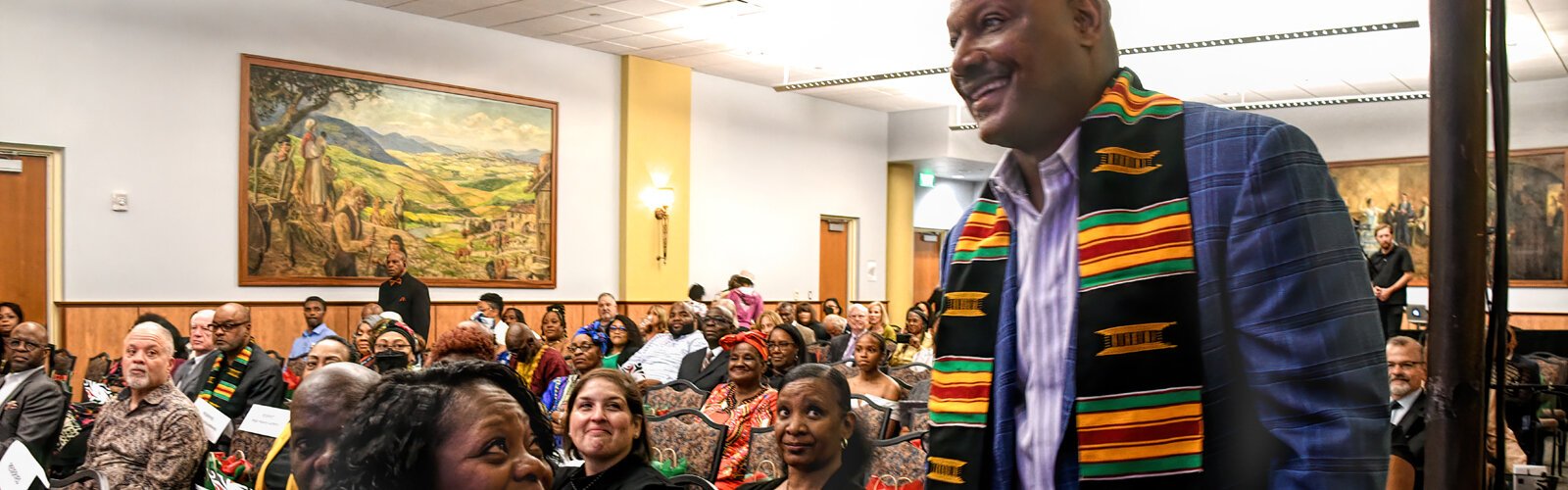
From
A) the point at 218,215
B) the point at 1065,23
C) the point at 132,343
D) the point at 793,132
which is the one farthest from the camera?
the point at 793,132

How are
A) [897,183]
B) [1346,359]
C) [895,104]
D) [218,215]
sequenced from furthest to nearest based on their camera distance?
[897,183], [895,104], [218,215], [1346,359]

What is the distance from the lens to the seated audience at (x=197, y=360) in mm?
6676

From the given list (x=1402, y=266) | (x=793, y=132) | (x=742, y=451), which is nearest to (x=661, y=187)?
(x=793, y=132)

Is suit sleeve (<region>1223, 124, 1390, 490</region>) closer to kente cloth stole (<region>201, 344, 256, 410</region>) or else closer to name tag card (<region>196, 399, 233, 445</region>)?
name tag card (<region>196, 399, 233, 445</region>)

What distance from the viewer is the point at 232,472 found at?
14.9 feet

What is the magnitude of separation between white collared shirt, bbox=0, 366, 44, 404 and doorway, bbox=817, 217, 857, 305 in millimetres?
12376

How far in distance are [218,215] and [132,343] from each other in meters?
6.71

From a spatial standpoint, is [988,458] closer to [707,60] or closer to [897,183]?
[707,60]

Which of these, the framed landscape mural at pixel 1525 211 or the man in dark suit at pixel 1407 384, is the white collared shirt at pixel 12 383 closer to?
the man in dark suit at pixel 1407 384

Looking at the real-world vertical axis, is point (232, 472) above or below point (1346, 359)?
below

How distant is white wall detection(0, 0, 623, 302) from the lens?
32.7ft

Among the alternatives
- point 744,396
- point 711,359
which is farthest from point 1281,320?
point 711,359

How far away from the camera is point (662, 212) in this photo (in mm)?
14945

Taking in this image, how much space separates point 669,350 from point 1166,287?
780 cm
